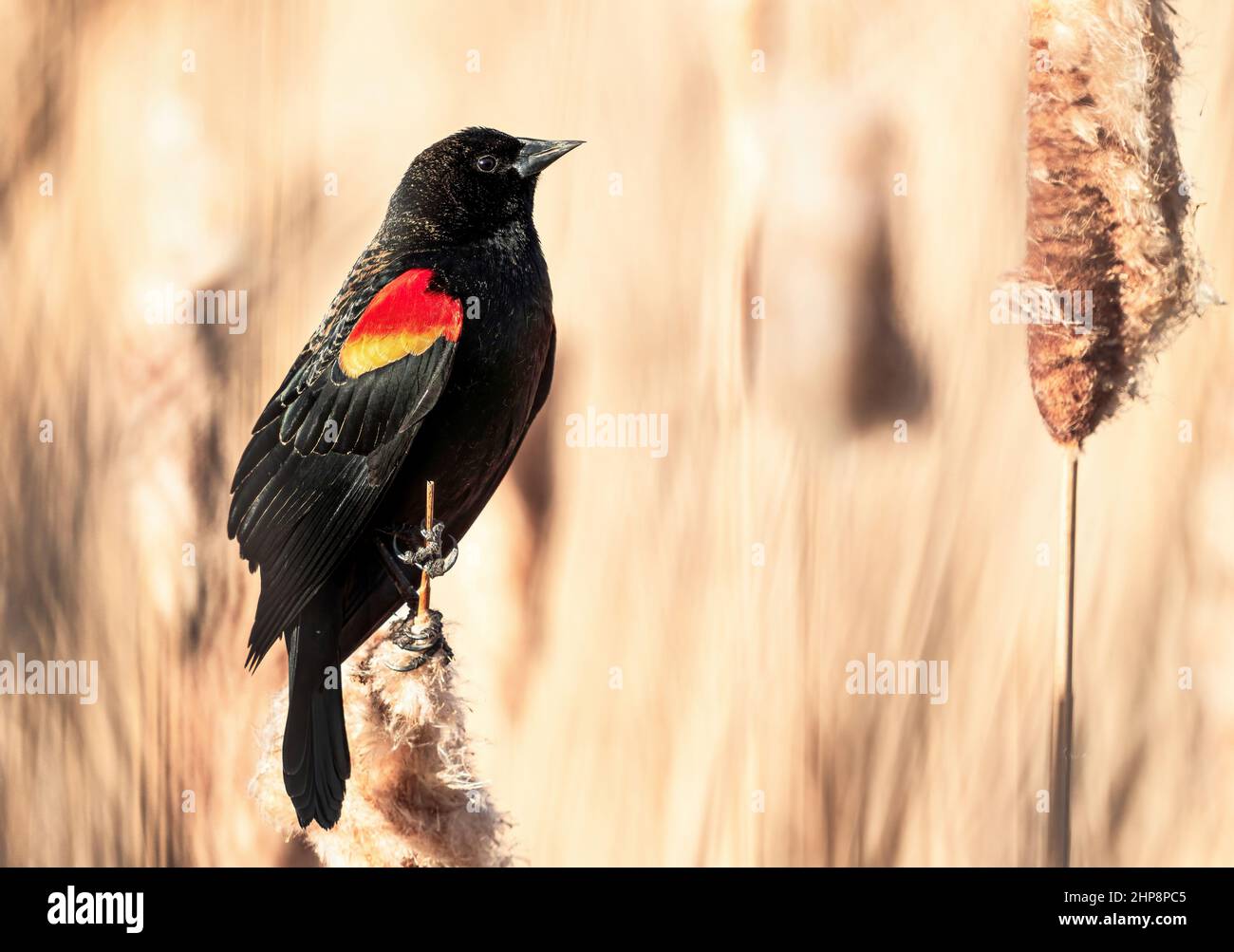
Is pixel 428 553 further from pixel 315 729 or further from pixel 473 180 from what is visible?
pixel 473 180

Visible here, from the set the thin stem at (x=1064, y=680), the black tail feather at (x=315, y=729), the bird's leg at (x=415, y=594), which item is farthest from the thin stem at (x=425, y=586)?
the thin stem at (x=1064, y=680)

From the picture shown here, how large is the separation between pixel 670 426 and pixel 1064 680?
0.69 metres

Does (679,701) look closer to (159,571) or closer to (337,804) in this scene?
(337,804)

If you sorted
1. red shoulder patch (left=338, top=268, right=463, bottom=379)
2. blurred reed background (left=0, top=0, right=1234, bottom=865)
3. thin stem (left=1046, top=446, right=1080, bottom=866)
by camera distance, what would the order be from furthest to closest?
1. blurred reed background (left=0, top=0, right=1234, bottom=865)
2. thin stem (left=1046, top=446, right=1080, bottom=866)
3. red shoulder patch (left=338, top=268, right=463, bottom=379)

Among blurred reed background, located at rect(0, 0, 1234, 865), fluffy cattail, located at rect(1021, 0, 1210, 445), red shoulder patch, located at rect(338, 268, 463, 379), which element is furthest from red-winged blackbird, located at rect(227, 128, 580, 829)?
fluffy cattail, located at rect(1021, 0, 1210, 445)

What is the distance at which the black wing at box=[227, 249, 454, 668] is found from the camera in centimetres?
120

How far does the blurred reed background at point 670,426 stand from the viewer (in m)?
1.43

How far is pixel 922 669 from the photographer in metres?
1.45

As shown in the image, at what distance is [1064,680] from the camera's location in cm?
135

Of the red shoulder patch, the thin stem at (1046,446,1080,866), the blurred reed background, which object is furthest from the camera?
the blurred reed background

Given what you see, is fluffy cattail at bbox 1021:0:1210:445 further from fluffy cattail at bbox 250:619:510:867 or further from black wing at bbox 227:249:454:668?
fluffy cattail at bbox 250:619:510:867

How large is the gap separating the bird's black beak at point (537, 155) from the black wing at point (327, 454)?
0.74 feet

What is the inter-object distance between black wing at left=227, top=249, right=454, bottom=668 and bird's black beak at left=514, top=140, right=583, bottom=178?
8.9 inches
